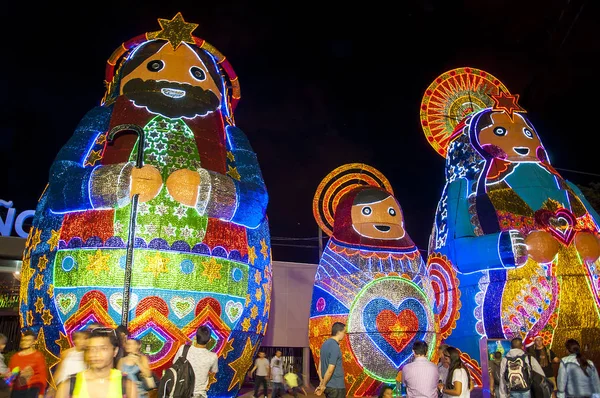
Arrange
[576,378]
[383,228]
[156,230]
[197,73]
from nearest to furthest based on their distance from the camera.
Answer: [576,378] → [156,230] → [197,73] → [383,228]

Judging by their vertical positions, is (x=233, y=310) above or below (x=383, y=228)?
below

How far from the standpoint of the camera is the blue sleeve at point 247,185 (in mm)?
8445

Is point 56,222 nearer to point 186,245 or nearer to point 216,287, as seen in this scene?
point 186,245

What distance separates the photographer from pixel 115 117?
28.7ft

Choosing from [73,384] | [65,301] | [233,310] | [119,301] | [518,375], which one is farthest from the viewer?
[233,310]

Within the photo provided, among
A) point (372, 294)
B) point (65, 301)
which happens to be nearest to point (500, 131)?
point (372, 294)

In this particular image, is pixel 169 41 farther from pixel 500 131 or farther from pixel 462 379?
pixel 500 131

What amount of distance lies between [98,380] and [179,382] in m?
1.89

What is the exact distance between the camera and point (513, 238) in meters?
11.7

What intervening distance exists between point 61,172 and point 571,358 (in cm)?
745

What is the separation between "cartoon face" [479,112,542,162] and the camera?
1300 cm

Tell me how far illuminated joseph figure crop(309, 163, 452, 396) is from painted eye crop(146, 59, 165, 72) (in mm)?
5528

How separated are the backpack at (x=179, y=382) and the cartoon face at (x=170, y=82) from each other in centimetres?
476

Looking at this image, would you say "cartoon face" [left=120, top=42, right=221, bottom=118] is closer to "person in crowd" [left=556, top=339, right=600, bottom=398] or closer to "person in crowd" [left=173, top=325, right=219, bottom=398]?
"person in crowd" [left=173, top=325, right=219, bottom=398]
